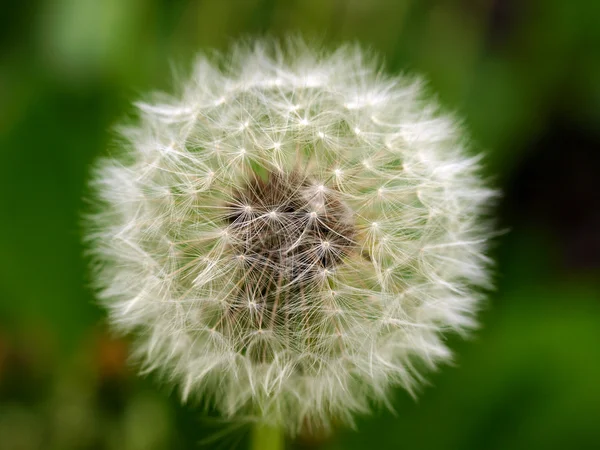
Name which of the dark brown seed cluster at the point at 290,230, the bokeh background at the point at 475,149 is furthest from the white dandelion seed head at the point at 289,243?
the bokeh background at the point at 475,149

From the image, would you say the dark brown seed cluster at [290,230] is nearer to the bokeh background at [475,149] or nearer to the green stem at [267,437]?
the green stem at [267,437]

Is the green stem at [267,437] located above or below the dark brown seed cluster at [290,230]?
below

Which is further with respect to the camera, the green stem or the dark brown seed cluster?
the green stem

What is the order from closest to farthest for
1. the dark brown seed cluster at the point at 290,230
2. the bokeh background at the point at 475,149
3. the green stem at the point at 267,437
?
the dark brown seed cluster at the point at 290,230 → the green stem at the point at 267,437 → the bokeh background at the point at 475,149

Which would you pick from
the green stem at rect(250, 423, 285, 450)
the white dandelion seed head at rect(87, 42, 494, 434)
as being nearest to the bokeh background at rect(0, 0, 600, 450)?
the green stem at rect(250, 423, 285, 450)

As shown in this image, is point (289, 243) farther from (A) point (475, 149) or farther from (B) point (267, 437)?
(A) point (475, 149)

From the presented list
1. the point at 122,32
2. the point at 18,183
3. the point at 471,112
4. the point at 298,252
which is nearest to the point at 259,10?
the point at 122,32

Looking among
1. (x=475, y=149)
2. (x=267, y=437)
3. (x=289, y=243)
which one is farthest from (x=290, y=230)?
(x=475, y=149)

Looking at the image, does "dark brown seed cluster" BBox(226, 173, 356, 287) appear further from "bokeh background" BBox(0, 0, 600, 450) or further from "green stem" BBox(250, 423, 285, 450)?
"bokeh background" BBox(0, 0, 600, 450)
